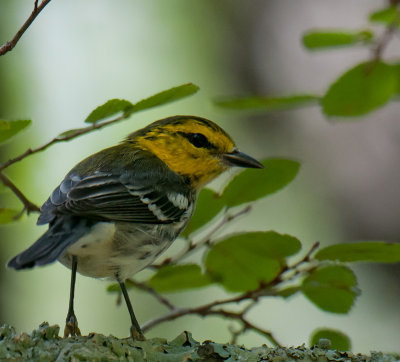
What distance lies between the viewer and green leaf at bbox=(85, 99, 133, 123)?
6.81 feet

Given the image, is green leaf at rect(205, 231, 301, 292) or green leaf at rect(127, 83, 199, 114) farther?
green leaf at rect(205, 231, 301, 292)

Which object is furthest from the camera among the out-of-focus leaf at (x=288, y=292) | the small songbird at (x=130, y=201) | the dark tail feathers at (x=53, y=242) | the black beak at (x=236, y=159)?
the black beak at (x=236, y=159)

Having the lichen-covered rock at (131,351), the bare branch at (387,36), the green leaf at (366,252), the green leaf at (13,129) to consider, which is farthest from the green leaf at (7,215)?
the bare branch at (387,36)

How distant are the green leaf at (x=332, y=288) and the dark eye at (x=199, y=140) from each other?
4.01 ft

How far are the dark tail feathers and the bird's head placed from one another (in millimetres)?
873

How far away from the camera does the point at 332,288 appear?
231 centimetres

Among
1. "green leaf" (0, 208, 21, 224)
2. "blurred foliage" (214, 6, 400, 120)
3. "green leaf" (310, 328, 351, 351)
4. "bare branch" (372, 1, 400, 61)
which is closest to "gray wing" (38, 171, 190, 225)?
"green leaf" (0, 208, 21, 224)

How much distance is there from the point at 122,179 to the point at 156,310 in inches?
120

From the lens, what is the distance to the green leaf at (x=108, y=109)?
208 centimetres

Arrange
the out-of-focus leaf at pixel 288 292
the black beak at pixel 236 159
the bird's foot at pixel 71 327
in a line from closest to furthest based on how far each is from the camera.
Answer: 1. the out-of-focus leaf at pixel 288 292
2. the bird's foot at pixel 71 327
3. the black beak at pixel 236 159

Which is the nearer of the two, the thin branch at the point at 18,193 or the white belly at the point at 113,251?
the thin branch at the point at 18,193

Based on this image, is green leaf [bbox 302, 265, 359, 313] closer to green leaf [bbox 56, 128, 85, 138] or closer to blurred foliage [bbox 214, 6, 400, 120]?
blurred foliage [bbox 214, 6, 400, 120]

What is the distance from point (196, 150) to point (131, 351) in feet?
4.91

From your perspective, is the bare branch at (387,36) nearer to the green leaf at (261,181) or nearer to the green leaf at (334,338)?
the green leaf at (261,181)
